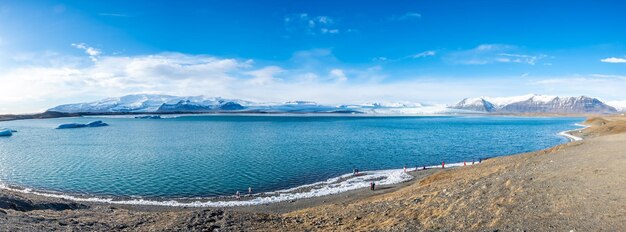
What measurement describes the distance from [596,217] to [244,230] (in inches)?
405

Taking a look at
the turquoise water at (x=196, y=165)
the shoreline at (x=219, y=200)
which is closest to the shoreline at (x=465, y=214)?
the shoreline at (x=219, y=200)

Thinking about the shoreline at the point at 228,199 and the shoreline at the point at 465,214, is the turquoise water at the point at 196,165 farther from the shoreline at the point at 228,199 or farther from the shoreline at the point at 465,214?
the shoreline at the point at 465,214

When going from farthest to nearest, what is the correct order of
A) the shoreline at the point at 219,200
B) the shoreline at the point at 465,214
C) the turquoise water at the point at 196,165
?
the turquoise water at the point at 196,165, the shoreline at the point at 219,200, the shoreline at the point at 465,214

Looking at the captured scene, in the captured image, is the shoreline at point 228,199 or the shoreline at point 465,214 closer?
the shoreline at point 465,214

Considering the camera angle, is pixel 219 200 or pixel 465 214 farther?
pixel 219 200

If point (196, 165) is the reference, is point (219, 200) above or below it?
below

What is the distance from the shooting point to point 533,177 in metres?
14.9

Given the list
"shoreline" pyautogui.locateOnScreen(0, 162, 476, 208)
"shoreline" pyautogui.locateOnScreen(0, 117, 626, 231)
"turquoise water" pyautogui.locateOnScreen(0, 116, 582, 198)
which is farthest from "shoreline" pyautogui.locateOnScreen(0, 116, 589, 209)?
"shoreline" pyautogui.locateOnScreen(0, 117, 626, 231)

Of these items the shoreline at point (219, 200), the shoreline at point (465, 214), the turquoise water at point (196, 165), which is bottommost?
the shoreline at point (219, 200)

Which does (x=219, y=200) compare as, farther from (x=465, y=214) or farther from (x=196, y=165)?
(x=465, y=214)

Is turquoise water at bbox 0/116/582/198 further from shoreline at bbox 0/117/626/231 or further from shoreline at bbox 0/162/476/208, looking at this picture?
shoreline at bbox 0/117/626/231

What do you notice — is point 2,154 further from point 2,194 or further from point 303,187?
point 303,187

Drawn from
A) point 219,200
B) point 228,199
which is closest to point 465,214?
point 228,199

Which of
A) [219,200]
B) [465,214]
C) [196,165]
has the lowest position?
[219,200]
